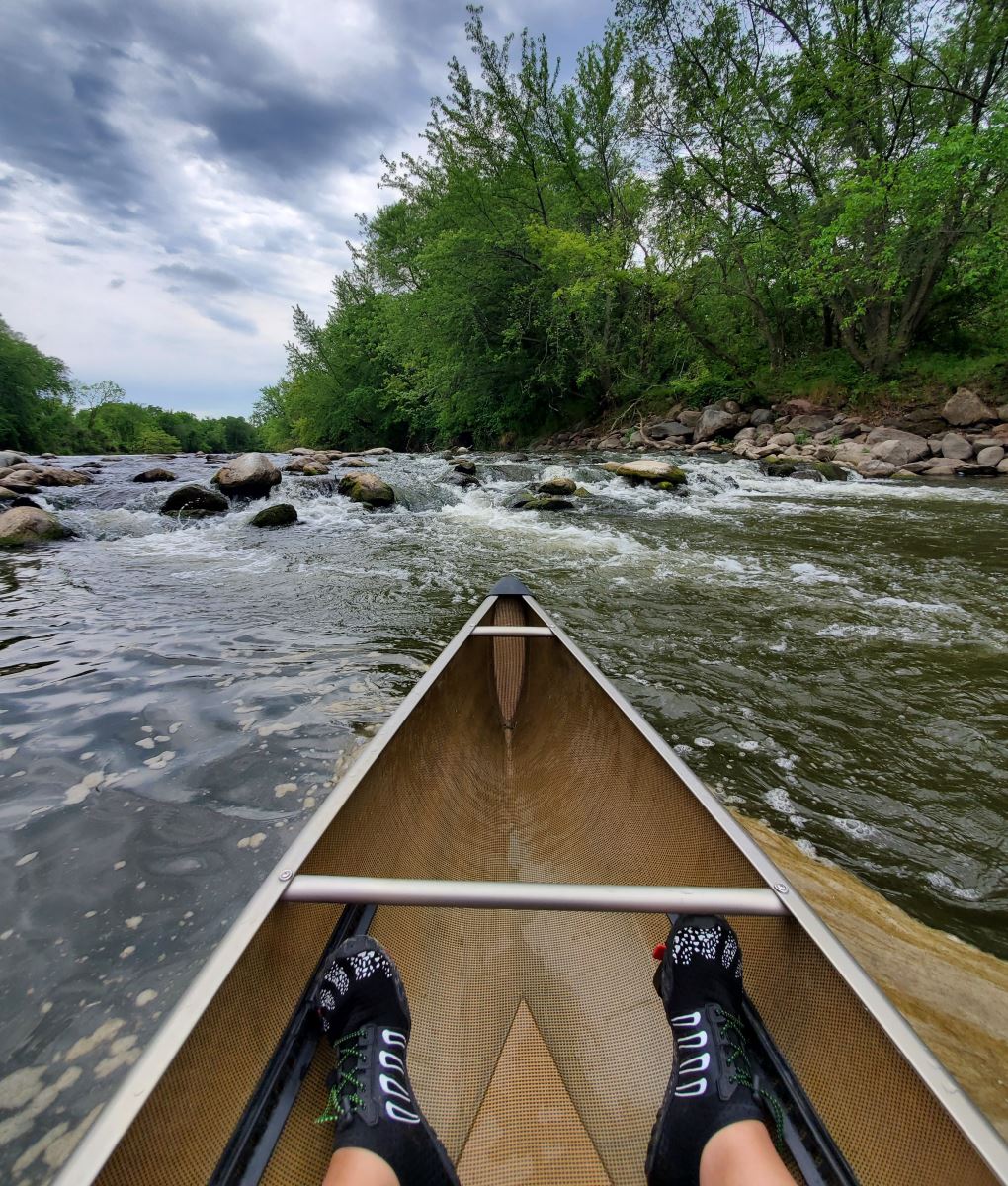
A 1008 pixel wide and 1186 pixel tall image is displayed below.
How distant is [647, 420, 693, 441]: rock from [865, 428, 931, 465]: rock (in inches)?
210

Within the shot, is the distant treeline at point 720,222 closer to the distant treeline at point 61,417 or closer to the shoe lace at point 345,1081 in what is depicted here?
the shoe lace at point 345,1081

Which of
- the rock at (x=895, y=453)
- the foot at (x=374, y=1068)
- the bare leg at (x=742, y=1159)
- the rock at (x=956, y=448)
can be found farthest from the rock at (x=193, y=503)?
the rock at (x=956, y=448)

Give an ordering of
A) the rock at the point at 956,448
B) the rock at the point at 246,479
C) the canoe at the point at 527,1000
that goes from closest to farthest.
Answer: the canoe at the point at 527,1000 < the rock at the point at 246,479 < the rock at the point at 956,448

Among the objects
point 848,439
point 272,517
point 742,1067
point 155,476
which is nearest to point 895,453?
point 848,439

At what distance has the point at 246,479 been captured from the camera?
10.0 meters

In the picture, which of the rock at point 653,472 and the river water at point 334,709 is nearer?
the river water at point 334,709

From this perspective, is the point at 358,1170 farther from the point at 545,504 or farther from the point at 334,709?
the point at 545,504

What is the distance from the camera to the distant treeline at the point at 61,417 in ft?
116

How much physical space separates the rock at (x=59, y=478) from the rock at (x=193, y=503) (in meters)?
3.60

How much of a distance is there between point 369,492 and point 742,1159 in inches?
386

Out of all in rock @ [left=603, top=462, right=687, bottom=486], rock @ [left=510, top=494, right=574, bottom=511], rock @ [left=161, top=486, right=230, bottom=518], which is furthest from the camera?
rock @ [left=603, top=462, right=687, bottom=486]

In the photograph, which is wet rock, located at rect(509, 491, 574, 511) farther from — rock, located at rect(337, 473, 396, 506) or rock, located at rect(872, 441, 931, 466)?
rock, located at rect(872, 441, 931, 466)

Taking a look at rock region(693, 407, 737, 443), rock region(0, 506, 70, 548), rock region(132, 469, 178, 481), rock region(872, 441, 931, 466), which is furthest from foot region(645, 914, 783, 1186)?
rock region(693, 407, 737, 443)

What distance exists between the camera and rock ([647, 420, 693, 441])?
1723 cm
